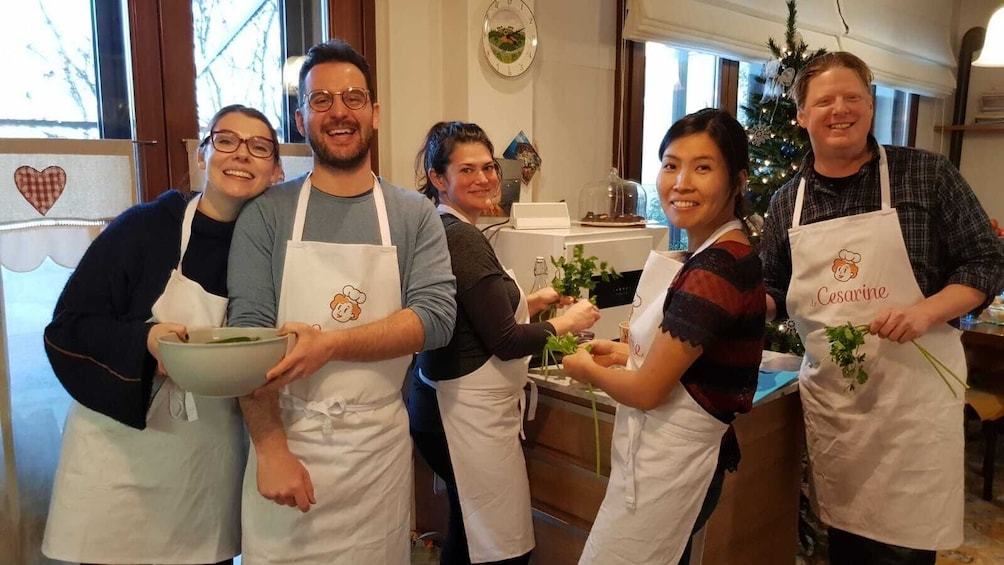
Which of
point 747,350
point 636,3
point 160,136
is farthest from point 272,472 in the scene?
point 636,3

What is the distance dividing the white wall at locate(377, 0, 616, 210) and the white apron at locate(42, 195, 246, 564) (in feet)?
3.93

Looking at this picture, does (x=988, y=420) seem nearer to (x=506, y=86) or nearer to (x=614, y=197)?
(x=614, y=197)

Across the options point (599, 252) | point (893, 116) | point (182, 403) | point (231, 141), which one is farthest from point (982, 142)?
point (182, 403)

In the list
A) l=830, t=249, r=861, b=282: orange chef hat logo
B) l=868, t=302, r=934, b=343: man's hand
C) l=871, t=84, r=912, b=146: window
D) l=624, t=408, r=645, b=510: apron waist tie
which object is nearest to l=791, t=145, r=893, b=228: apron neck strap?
l=830, t=249, r=861, b=282: orange chef hat logo

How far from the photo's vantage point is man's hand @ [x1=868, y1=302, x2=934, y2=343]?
1.47 metres

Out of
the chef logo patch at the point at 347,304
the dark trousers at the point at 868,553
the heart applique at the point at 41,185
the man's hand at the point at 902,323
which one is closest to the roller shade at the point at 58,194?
the heart applique at the point at 41,185

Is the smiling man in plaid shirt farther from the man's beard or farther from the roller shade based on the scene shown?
the roller shade

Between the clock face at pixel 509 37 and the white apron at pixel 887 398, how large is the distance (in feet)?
4.49

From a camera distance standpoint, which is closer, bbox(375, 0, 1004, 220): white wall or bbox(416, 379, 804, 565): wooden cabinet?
bbox(416, 379, 804, 565): wooden cabinet

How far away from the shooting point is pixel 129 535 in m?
1.33

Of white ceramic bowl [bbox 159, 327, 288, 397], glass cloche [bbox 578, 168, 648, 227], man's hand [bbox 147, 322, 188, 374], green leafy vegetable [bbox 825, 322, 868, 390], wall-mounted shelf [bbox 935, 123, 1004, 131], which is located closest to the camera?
white ceramic bowl [bbox 159, 327, 288, 397]

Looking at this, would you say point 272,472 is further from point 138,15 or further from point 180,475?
point 138,15

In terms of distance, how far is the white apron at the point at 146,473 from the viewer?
130 centimetres

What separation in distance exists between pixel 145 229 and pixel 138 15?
0.87 m
